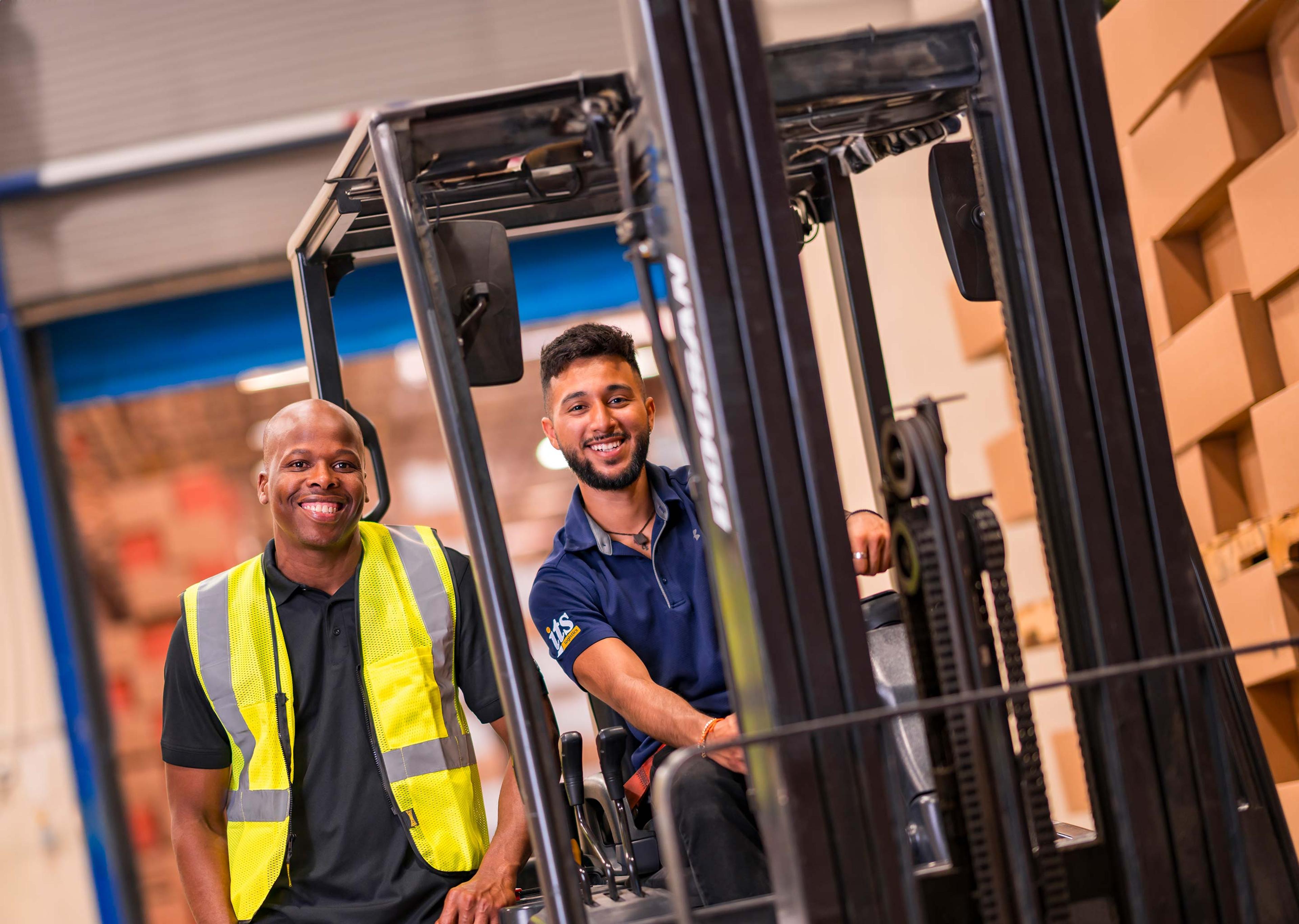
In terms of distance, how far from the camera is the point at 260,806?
113 inches

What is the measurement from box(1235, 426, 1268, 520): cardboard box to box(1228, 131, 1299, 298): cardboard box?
0.41 meters

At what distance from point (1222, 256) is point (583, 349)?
1645mm

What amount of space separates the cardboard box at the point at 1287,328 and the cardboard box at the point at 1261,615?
0.46m

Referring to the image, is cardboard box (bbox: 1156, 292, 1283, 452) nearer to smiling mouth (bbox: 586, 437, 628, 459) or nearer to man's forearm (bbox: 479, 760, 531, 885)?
smiling mouth (bbox: 586, 437, 628, 459)

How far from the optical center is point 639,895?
2398 mm

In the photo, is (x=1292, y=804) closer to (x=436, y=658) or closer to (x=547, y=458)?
(x=436, y=658)

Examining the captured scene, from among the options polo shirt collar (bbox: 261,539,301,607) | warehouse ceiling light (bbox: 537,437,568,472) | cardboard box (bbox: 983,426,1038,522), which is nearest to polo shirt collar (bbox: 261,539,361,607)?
polo shirt collar (bbox: 261,539,301,607)

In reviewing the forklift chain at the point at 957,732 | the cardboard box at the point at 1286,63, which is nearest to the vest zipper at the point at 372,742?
the forklift chain at the point at 957,732

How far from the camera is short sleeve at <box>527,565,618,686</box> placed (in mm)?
2779

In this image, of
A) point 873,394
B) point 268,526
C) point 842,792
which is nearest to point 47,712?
point 268,526

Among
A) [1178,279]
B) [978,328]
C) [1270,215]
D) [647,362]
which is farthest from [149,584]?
[1270,215]

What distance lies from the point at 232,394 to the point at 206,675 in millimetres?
4036

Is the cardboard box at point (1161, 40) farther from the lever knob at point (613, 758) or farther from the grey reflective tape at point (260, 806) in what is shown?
the grey reflective tape at point (260, 806)

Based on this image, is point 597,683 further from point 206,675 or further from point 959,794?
point 959,794
